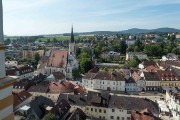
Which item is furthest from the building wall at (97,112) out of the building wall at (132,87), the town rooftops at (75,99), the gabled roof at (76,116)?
the building wall at (132,87)

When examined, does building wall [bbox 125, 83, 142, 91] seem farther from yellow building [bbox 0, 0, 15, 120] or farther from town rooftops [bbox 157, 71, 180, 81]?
yellow building [bbox 0, 0, 15, 120]

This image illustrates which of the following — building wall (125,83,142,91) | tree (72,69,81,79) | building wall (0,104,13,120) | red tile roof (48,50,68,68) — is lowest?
building wall (125,83,142,91)

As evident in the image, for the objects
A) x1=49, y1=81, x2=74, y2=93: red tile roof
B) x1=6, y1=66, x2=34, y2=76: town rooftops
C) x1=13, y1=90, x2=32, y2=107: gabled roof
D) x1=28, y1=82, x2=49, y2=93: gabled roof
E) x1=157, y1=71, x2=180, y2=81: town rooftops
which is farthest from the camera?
x1=6, y1=66, x2=34, y2=76: town rooftops

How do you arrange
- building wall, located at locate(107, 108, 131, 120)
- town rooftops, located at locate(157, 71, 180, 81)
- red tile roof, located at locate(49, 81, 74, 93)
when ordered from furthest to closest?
town rooftops, located at locate(157, 71, 180, 81) → red tile roof, located at locate(49, 81, 74, 93) → building wall, located at locate(107, 108, 131, 120)

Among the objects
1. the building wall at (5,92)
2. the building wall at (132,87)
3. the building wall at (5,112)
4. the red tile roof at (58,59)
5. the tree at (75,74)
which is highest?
the building wall at (5,92)

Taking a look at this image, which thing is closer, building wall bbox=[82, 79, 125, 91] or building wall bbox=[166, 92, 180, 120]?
building wall bbox=[166, 92, 180, 120]

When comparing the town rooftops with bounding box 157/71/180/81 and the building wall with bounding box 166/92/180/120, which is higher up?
the town rooftops with bounding box 157/71/180/81

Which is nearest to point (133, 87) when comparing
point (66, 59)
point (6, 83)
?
point (66, 59)

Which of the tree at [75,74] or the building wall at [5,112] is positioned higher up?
the building wall at [5,112]

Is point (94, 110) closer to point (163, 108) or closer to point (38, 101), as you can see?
point (38, 101)

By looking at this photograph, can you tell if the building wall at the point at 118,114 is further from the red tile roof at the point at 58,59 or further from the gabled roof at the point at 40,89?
the red tile roof at the point at 58,59

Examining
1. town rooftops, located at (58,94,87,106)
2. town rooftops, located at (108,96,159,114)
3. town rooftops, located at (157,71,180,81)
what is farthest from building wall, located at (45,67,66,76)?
town rooftops, located at (108,96,159,114)

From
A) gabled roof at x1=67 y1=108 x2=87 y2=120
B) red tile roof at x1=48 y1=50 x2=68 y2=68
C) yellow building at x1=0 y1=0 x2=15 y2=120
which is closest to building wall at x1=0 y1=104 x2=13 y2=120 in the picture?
yellow building at x1=0 y1=0 x2=15 y2=120
